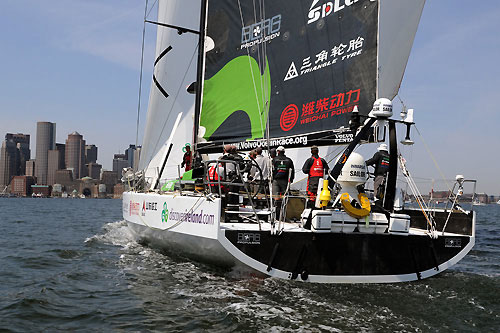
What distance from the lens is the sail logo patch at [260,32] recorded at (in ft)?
29.2

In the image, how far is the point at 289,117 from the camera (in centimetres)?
866

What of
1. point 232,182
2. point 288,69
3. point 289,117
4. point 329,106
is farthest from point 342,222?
point 288,69

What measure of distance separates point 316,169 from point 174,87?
5.51 m

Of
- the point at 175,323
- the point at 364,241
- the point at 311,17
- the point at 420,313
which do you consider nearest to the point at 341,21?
the point at 311,17

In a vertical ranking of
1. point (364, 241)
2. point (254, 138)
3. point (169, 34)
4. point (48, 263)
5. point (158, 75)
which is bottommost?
point (48, 263)

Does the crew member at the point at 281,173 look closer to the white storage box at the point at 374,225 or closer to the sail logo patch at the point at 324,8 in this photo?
the white storage box at the point at 374,225

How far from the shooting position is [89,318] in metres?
4.86

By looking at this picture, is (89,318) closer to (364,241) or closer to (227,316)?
(227,316)

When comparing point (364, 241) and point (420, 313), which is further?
point (364, 241)

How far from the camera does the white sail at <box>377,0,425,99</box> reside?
Answer: 9.77 metres

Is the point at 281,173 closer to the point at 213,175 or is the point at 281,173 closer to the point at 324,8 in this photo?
the point at 213,175

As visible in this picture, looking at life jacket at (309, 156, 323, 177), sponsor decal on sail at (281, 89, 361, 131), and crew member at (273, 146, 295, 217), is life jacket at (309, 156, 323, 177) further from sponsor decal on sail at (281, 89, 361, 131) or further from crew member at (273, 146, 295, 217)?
sponsor decal on sail at (281, 89, 361, 131)

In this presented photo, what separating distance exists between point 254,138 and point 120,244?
13.1ft

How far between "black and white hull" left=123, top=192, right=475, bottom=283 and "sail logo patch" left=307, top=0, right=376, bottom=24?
3816 millimetres
